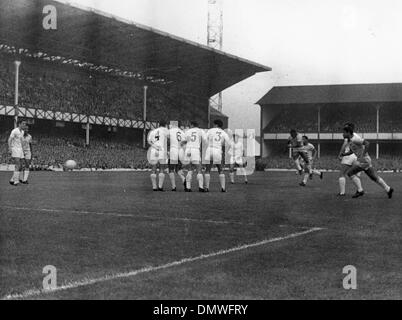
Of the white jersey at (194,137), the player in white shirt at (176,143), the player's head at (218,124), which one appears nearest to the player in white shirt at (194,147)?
the white jersey at (194,137)

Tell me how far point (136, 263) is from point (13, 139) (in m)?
13.8

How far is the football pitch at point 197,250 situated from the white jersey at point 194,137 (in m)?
4.68

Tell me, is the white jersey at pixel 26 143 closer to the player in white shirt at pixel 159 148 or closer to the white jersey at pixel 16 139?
the white jersey at pixel 16 139

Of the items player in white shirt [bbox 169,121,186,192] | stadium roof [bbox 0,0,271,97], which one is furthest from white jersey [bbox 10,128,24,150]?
stadium roof [bbox 0,0,271,97]

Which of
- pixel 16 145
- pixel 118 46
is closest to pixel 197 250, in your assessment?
pixel 16 145

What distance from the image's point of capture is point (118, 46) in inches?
2061

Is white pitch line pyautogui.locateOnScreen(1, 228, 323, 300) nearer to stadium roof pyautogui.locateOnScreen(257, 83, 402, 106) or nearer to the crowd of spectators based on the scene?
the crowd of spectators

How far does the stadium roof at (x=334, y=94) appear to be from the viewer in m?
70.8

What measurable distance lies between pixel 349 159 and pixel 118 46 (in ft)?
130

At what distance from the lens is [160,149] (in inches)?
668

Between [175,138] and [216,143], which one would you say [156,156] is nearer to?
[175,138]

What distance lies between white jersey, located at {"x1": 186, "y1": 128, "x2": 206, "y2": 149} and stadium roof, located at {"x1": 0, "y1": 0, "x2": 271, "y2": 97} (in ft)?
91.2
